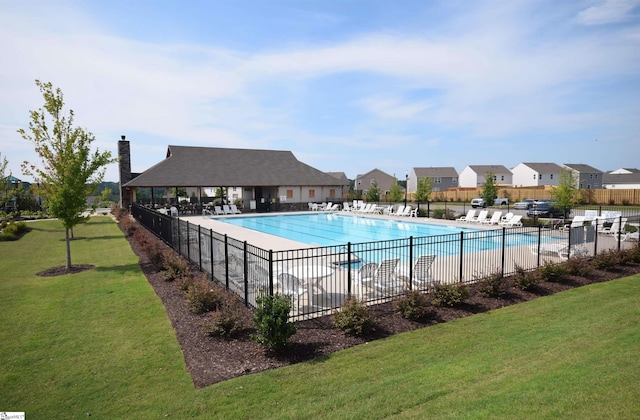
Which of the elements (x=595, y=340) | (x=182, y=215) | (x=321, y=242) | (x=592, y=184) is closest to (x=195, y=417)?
(x=595, y=340)

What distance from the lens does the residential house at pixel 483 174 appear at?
8344cm

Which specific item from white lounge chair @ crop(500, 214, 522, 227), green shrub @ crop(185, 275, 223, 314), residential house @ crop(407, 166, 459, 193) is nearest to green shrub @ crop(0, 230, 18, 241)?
green shrub @ crop(185, 275, 223, 314)

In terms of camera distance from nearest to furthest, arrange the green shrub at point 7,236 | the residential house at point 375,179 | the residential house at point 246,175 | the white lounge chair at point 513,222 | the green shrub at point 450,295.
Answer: the green shrub at point 450,295, the green shrub at point 7,236, the white lounge chair at point 513,222, the residential house at point 246,175, the residential house at point 375,179

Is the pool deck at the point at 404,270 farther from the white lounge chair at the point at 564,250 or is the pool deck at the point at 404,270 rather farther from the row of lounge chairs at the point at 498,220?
the row of lounge chairs at the point at 498,220

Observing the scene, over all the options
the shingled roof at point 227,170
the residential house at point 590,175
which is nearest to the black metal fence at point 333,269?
the shingled roof at point 227,170

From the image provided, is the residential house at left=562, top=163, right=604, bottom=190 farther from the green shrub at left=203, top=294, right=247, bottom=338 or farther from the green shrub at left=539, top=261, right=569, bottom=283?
the green shrub at left=203, top=294, right=247, bottom=338

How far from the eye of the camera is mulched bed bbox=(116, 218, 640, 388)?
5.79m

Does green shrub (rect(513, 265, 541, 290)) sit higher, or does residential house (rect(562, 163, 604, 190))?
residential house (rect(562, 163, 604, 190))

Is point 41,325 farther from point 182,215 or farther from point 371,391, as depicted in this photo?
point 182,215

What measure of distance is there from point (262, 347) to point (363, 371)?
1839mm

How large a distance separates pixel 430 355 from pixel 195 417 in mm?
3597

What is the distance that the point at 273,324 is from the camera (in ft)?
20.1

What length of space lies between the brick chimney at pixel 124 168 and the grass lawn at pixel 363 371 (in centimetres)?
3043

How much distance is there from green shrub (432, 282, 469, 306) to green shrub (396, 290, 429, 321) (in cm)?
71
